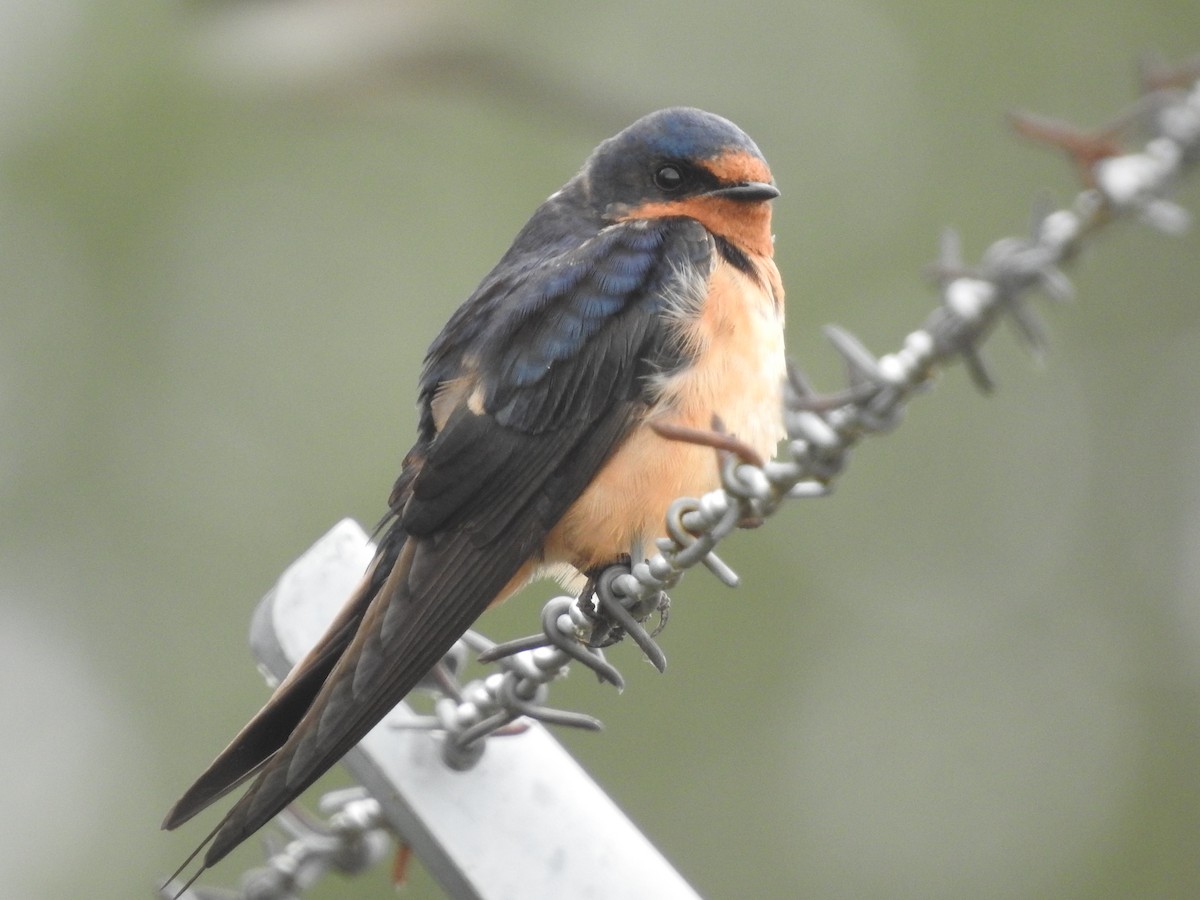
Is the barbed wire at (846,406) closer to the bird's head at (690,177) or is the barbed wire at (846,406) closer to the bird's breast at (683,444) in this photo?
the bird's breast at (683,444)

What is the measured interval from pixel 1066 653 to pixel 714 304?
8.42 m

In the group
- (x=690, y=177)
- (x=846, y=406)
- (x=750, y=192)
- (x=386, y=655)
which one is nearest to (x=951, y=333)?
(x=846, y=406)

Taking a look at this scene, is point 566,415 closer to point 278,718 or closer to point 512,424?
point 512,424

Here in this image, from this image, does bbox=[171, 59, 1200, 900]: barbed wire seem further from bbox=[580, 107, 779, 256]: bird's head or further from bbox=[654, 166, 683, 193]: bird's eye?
bbox=[654, 166, 683, 193]: bird's eye

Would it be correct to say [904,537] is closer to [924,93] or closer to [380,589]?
[924,93]

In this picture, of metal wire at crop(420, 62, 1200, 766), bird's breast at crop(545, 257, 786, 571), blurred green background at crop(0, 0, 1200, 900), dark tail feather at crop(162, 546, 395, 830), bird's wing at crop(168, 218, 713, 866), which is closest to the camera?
metal wire at crop(420, 62, 1200, 766)

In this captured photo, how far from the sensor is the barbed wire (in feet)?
3.29

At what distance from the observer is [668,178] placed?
3.05m

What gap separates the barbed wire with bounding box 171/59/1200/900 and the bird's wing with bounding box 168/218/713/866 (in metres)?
0.14

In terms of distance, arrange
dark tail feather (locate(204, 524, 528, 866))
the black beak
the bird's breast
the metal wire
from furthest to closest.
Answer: the black beak, the bird's breast, dark tail feather (locate(204, 524, 528, 866)), the metal wire

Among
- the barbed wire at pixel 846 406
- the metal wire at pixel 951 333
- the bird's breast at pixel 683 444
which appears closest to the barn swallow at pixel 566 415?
the bird's breast at pixel 683 444

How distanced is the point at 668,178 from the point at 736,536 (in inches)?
208

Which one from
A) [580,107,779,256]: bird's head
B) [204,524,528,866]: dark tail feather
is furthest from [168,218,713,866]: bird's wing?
[580,107,779,256]: bird's head

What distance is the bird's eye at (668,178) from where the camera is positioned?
9.93 feet
